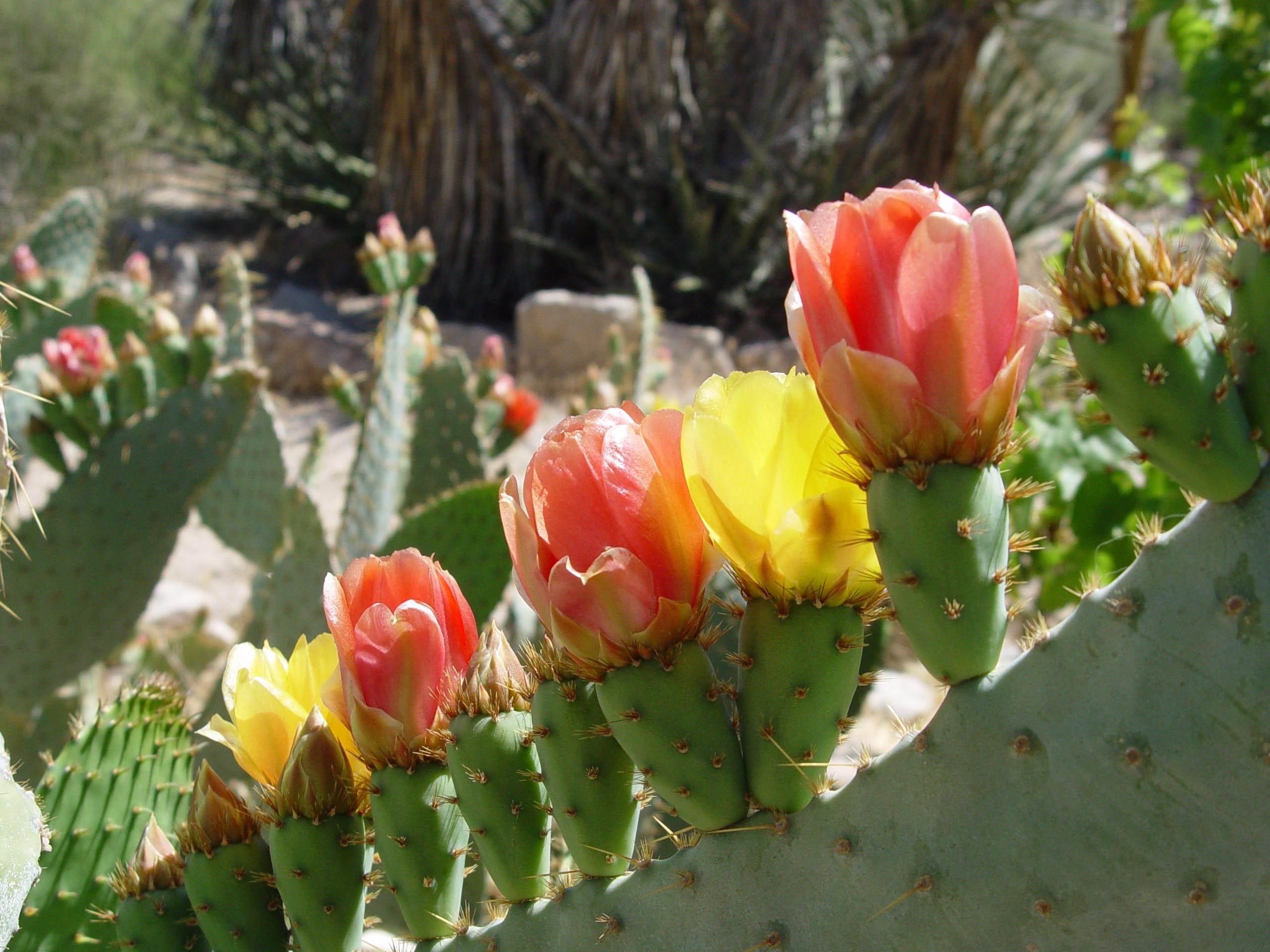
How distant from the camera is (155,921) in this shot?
2.26ft

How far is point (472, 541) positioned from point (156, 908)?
0.86m

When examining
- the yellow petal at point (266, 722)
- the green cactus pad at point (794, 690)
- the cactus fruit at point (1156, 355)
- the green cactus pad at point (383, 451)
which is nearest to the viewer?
the cactus fruit at point (1156, 355)

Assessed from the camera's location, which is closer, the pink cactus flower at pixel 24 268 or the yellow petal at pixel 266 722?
the yellow petal at pixel 266 722

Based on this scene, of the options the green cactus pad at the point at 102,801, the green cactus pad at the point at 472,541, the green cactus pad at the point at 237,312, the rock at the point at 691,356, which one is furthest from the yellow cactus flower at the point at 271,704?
the rock at the point at 691,356

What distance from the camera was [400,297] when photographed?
2262 mm

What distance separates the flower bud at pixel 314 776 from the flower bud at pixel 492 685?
0.29 feet

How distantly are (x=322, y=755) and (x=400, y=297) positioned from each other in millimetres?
1781

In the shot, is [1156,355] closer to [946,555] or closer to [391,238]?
[946,555]

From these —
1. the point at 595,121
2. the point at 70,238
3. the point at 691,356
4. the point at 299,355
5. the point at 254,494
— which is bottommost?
the point at 299,355

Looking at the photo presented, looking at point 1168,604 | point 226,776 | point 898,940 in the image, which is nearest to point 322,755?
point 898,940

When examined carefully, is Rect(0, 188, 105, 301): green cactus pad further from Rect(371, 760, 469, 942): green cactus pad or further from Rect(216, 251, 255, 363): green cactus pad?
Rect(371, 760, 469, 942): green cactus pad

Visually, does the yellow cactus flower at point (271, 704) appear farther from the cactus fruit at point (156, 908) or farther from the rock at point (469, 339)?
the rock at point (469, 339)

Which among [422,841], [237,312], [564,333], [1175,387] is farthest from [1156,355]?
[564,333]

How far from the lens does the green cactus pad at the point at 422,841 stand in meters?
0.62
